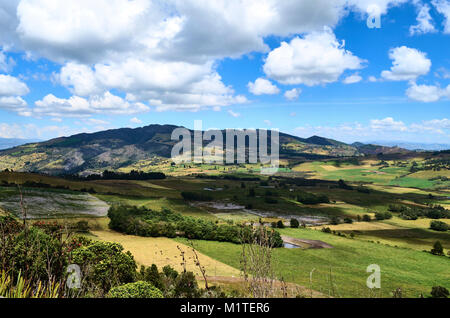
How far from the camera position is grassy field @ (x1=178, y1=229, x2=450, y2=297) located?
49000 millimetres

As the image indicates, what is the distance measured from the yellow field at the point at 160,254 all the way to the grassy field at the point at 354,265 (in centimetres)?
454

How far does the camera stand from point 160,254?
196 feet

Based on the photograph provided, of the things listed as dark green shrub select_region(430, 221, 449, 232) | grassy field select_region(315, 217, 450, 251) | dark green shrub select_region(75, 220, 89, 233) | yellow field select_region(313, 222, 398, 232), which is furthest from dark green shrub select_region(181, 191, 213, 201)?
dark green shrub select_region(430, 221, 449, 232)

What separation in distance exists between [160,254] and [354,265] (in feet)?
136

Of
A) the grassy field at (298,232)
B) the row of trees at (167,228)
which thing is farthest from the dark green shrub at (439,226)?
the row of trees at (167,228)

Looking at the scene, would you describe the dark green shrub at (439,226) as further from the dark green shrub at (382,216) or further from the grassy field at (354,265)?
the grassy field at (354,265)

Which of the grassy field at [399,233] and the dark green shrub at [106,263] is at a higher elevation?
the dark green shrub at [106,263]

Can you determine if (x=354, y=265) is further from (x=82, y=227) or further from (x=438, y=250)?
(x=82, y=227)

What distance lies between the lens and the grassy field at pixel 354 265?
161 feet

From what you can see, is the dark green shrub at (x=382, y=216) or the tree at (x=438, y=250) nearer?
the tree at (x=438, y=250)

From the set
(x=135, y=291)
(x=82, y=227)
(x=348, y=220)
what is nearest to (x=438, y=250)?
(x=348, y=220)
